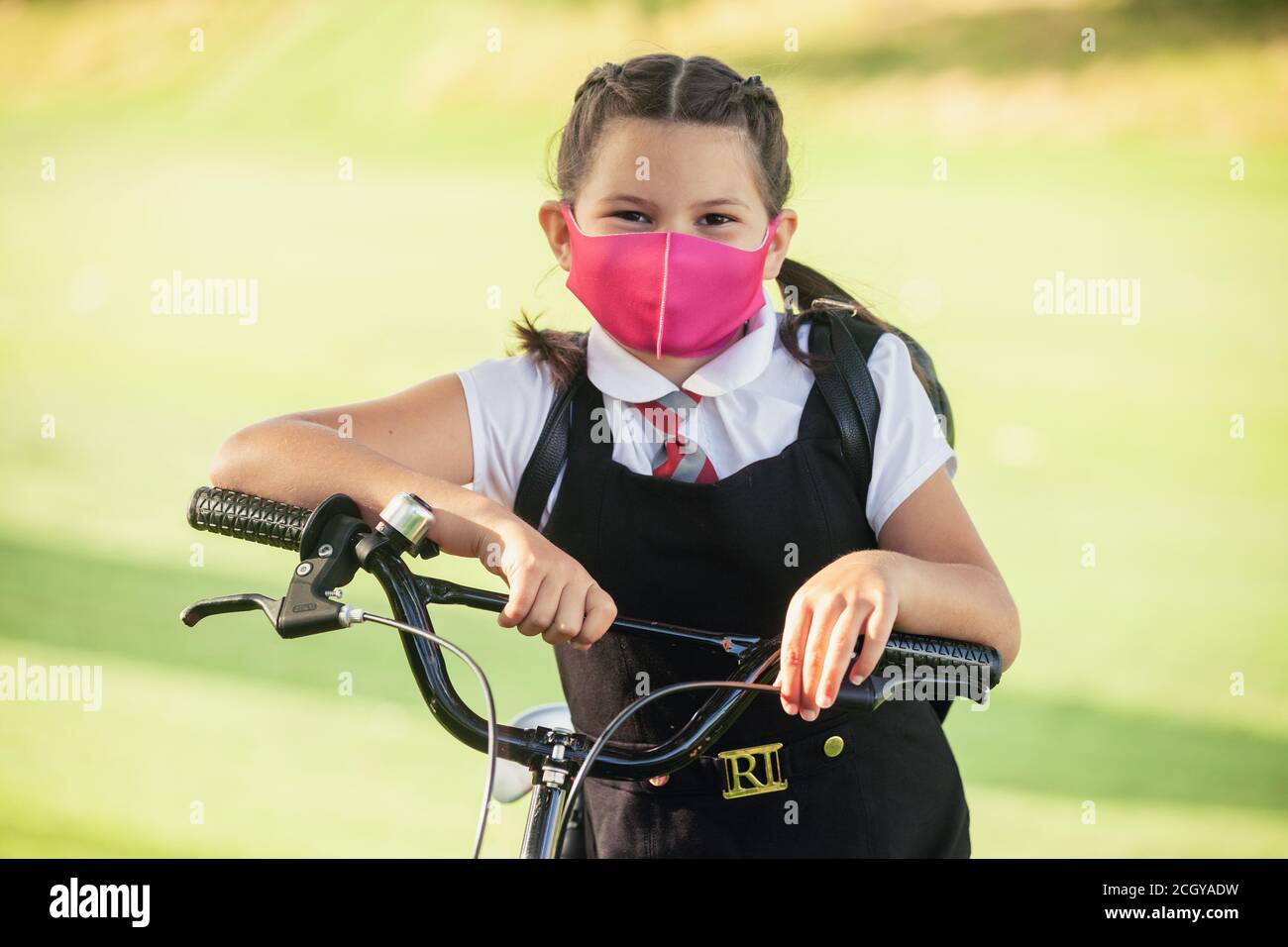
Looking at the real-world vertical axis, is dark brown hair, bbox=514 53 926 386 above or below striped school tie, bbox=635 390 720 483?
above

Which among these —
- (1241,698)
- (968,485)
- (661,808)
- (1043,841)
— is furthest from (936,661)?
(968,485)

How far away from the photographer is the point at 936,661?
1649mm

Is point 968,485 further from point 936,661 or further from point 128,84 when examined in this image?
point 128,84

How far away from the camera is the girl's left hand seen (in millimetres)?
1562

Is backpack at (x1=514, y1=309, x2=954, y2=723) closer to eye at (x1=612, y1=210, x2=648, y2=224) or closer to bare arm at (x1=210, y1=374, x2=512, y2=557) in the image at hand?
bare arm at (x1=210, y1=374, x2=512, y2=557)

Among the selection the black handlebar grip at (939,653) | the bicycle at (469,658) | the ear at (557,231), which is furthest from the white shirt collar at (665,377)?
the black handlebar grip at (939,653)

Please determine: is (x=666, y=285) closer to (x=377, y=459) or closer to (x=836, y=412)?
(x=836, y=412)

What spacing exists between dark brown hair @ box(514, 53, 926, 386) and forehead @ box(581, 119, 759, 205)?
2 centimetres

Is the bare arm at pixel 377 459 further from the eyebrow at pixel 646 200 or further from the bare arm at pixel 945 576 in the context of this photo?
the bare arm at pixel 945 576

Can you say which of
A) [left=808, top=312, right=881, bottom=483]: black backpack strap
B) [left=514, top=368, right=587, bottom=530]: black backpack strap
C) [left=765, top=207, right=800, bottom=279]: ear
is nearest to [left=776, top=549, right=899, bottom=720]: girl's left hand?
[left=808, top=312, right=881, bottom=483]: black backpack strap

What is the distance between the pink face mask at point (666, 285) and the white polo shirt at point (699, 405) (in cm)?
4

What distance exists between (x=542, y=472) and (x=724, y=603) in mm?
321

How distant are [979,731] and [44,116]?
904cm

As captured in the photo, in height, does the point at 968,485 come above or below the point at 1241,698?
above
